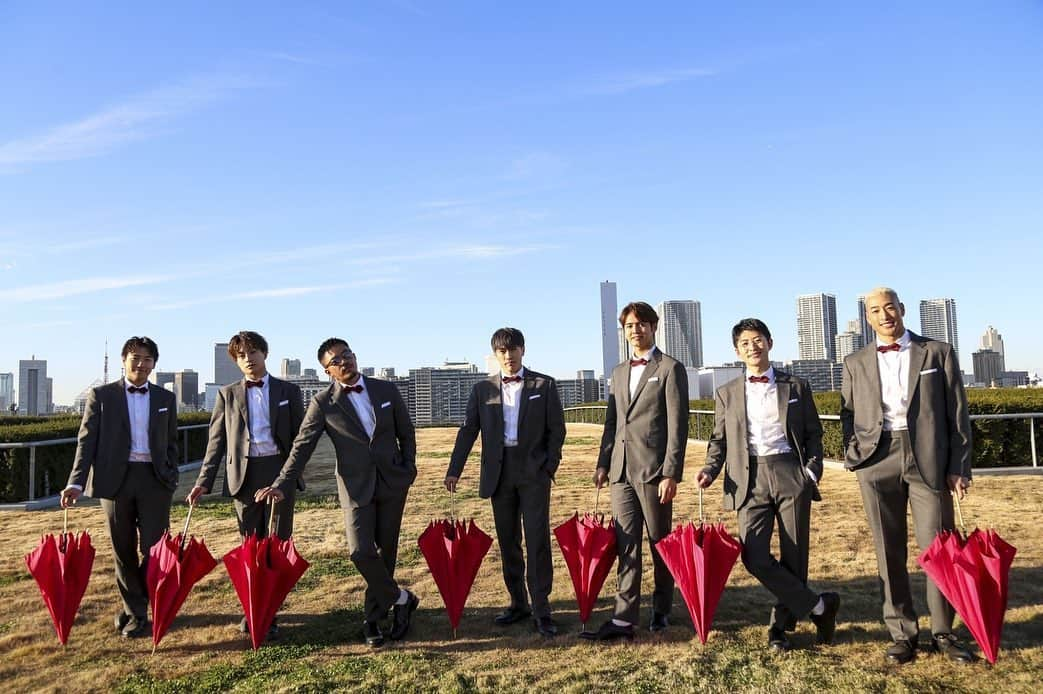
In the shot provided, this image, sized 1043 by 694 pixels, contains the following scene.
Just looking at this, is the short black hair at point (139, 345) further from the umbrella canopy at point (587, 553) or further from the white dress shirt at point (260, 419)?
the umbrella canopy at point (587, 553)

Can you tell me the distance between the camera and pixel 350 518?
4.55 metres

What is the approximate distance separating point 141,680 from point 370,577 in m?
1.29

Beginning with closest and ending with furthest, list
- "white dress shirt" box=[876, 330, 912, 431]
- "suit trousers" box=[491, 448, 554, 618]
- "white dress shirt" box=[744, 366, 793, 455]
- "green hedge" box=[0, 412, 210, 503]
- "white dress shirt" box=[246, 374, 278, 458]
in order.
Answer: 1. "white dress shirt" box=[876, 330, 912, 431]
2. "white dress shirt" box=[744, 366, 793, 455]
3. "suit trousers" box=[491, 448, 554, 618]
4. "white dress shirt" box=[246, 374, 278, 458]
5. "green hedge" box=[0, 412, 210, 503]

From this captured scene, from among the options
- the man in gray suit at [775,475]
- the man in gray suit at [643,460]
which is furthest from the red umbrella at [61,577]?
the man in gray suit at [775,475]

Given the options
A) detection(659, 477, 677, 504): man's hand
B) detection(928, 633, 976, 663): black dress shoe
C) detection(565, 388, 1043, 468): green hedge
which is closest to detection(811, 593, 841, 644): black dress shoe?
detection(928, 633, 976, 663): black dress shoe

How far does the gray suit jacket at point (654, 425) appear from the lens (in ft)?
14.7

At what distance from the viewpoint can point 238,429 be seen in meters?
4.88

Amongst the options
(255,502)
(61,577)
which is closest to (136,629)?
(61,577)

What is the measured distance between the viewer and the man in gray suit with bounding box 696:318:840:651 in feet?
13.8

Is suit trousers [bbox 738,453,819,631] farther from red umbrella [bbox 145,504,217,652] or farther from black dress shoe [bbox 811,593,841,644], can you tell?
red umbrella [bbox 145,504,217,652]

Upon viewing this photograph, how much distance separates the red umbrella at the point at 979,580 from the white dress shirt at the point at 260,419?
3993mm

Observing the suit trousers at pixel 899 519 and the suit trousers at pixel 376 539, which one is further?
the suit trousers at pixel 376 539

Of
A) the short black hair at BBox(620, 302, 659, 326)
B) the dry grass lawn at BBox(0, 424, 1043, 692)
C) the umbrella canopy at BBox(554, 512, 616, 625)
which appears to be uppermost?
the short black hair at BBox(620, 302, 659, 326)

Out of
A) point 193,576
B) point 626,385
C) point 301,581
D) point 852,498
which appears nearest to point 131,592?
point 193,576
